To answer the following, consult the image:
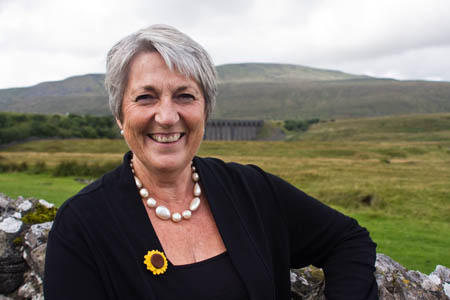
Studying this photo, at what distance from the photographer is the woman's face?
7.19 feet

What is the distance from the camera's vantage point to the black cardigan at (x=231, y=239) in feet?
6.38

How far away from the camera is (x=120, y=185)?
7.59 feet

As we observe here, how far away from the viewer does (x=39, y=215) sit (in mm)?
3902

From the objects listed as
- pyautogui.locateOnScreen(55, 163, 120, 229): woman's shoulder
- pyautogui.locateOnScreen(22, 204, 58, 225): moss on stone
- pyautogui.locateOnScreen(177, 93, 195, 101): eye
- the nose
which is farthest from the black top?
pyautogui.locateOnScreen(22, 204, 58, 225): moss on stone

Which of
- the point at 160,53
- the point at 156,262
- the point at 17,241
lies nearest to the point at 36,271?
the point at 17,241

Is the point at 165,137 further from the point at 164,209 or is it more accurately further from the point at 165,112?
the point at 164,209

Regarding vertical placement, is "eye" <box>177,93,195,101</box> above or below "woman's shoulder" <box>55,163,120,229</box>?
above

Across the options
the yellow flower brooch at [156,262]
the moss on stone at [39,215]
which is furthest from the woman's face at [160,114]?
the moss on stone at [39,215]

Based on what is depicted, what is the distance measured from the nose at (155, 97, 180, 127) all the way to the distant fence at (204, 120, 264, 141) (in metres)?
97.3

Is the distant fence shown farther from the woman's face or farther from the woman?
the woman's face

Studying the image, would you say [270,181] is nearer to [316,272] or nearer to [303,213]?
[303,213]

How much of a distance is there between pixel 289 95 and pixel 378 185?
186m

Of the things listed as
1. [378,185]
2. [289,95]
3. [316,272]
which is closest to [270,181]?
[316,272]

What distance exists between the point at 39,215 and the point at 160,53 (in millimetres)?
2585
